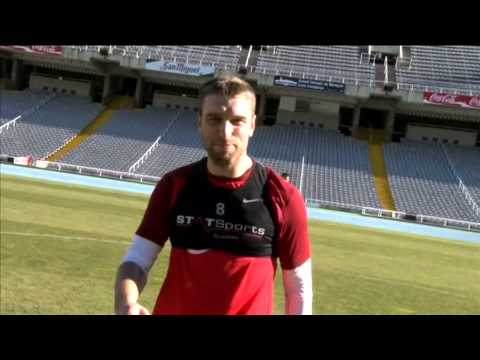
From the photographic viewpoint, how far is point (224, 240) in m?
1.98

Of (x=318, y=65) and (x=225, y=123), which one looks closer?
(x=225, y=123)

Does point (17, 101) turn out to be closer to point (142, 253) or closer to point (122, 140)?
point (122, 140)

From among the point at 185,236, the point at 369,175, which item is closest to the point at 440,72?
the point at 369,175

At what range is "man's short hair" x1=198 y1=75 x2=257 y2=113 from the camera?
1777 mm

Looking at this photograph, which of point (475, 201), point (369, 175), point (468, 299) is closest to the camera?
point (468, 299)

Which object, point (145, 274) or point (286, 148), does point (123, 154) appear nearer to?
point (286, 148)

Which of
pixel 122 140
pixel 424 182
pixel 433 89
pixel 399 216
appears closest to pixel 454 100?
pixel 433 89

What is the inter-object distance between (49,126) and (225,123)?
124ft

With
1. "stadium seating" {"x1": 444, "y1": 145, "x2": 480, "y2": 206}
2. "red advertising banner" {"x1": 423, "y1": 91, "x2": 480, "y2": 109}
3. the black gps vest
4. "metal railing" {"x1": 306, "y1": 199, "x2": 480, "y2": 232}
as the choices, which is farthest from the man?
"red advertising banner" {"x1": 423, "y1": 91, "x2": 480, "y2": 109}

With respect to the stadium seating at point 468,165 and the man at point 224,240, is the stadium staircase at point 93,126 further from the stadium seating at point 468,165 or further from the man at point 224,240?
the man at point 224,240

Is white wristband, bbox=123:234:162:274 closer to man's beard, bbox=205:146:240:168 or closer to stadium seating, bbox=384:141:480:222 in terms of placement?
man's beard, bbox=205:146:240:168
